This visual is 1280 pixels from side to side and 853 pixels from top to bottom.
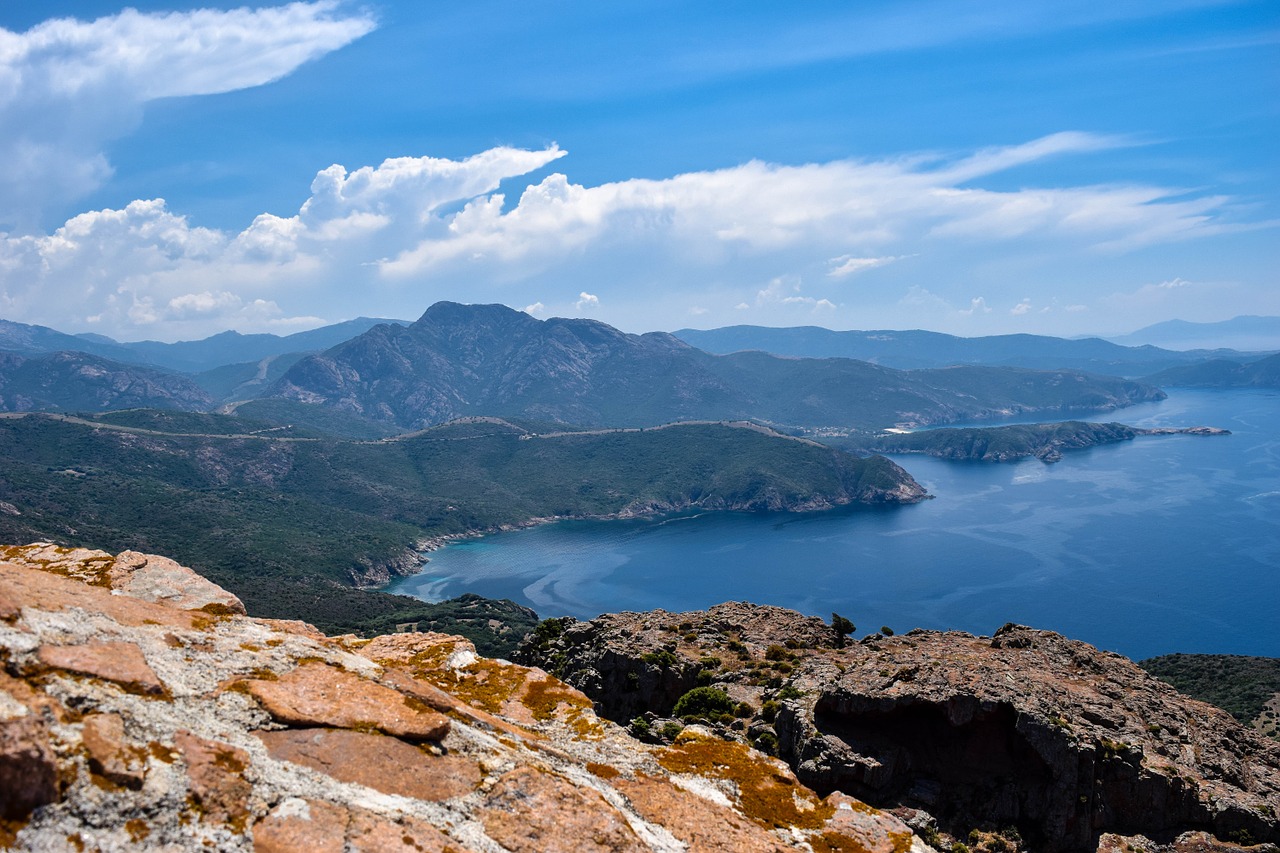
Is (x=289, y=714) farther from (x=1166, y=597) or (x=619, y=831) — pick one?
(x=1166, y=597)

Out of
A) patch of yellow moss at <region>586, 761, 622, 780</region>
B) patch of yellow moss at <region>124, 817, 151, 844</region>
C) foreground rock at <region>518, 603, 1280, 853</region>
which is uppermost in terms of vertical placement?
patch of yellow moss at <region>124, 817, 151, 844</region>

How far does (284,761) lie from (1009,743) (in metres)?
37.0

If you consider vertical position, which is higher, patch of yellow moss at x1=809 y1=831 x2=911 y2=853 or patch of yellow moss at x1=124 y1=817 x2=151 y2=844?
patch of yellow moss at x1=124 y1=817 x2=151 y2=844

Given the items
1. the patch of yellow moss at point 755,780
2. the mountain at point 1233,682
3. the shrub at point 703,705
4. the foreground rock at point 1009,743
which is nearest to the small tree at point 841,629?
the foreground rock at point 1009,743

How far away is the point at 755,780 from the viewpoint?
33531 millimetres

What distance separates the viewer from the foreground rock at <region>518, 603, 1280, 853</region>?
37.5 metres

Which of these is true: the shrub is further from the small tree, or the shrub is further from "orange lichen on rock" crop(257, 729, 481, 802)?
"orange lichen on rock" crop(257, 729, 481, 802)

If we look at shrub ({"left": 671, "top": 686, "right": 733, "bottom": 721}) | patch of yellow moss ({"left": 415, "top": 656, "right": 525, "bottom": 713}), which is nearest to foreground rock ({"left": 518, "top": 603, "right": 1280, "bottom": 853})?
shrub ({"left": 671, "top": 686, "right": 733, "bottom": 721})

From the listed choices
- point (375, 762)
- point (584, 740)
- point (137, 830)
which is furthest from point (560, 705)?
point (137, 830)

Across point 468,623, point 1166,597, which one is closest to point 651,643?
point 468,623

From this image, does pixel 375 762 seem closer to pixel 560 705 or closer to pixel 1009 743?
pixel 560 705

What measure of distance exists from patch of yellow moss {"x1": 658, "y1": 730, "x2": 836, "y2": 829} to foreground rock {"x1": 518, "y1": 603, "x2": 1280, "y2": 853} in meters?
3.56

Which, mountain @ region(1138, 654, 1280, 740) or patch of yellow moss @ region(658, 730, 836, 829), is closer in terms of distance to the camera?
patch of yellow moss @ region(658, 730, 836, 829)

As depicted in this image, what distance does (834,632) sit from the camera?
5819 centimetres
